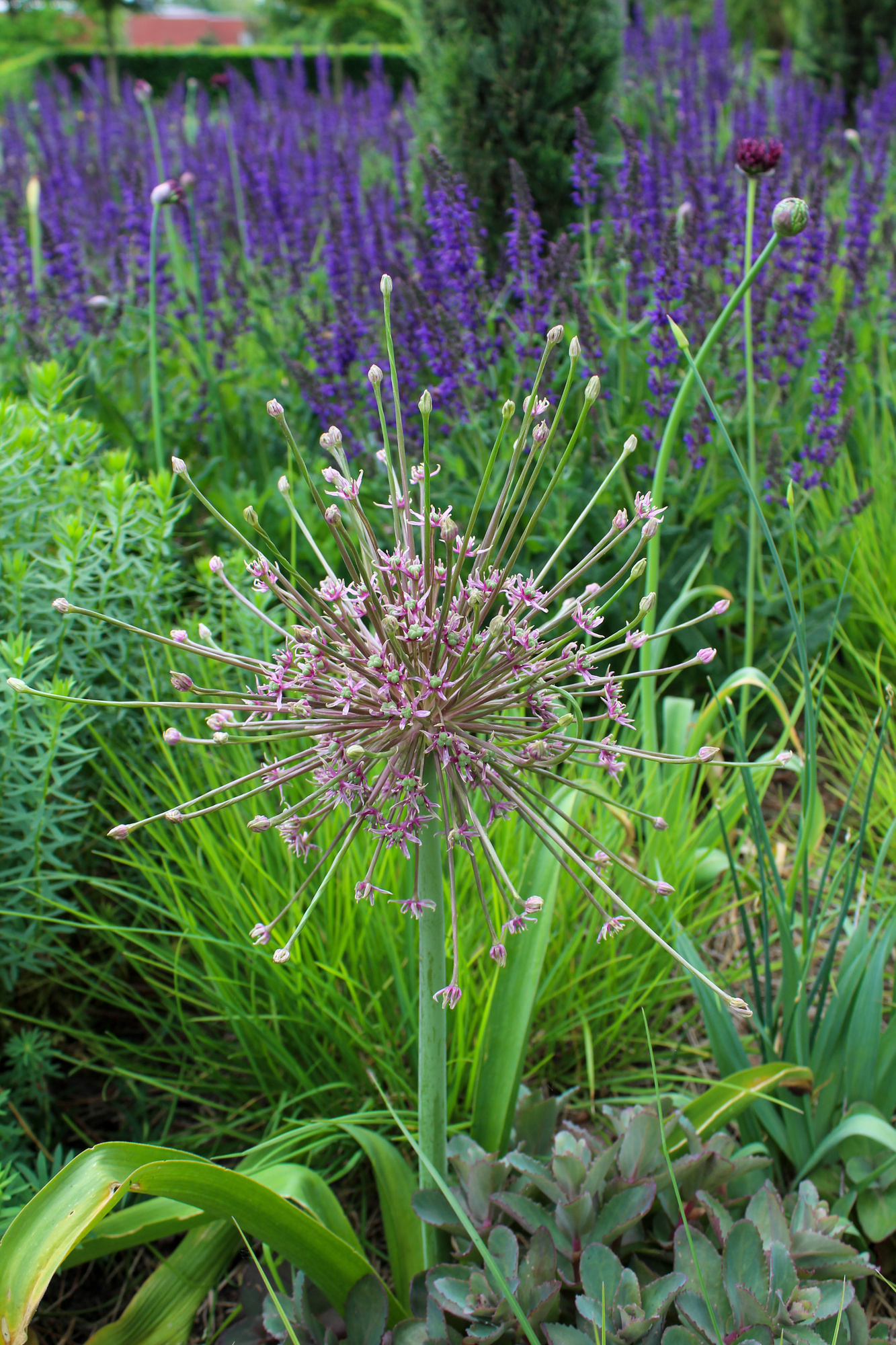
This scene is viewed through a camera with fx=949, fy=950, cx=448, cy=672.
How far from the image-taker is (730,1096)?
154 centimetres

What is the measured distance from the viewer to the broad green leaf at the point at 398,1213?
148 centimetres

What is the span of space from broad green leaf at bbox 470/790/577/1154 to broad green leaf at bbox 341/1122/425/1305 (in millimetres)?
141

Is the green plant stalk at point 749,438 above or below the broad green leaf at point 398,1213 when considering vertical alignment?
above

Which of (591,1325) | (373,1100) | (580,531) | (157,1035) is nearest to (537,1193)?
(591,1325)

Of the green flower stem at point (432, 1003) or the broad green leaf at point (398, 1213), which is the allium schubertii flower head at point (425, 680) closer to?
the green flower stem at point (432, 1003)

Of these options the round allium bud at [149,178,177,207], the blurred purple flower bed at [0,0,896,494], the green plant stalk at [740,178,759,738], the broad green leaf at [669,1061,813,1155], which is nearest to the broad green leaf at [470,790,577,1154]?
the broad green leaf at [669,1061,813,1155]

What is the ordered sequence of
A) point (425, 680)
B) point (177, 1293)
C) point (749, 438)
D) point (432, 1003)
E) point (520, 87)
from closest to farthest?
point (425, 680)
point (432, 1003)
point (177, 1293)
point (749, 438)
point (520, 87)

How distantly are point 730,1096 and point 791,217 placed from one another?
134 cm

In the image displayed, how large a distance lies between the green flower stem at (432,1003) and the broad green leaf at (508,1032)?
0.15 m

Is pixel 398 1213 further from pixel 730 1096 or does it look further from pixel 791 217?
pixel 791 217

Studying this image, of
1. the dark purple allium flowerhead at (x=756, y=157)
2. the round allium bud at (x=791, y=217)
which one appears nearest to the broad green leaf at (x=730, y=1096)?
the round allium bud at (x=791, y=217)

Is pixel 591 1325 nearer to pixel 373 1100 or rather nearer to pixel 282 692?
pixel 373 1100

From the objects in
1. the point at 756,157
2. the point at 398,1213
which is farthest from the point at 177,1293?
the point at 756,157

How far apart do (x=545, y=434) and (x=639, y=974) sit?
3.90ft
